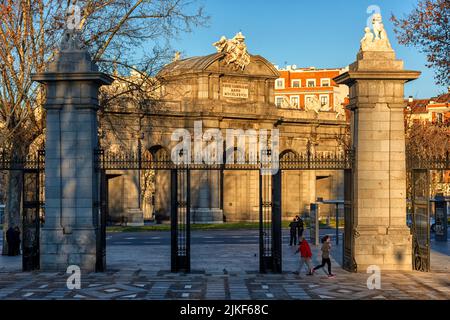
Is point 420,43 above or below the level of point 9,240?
above

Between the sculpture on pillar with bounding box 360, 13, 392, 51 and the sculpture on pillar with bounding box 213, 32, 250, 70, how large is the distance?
2740 centimetres

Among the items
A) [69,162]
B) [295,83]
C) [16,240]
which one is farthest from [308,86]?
[69,162]

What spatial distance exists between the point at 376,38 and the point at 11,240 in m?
16.7

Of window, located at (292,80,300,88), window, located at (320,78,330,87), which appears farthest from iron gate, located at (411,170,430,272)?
window, located at (292,80,300,88)

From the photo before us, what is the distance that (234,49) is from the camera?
5066 centimetres

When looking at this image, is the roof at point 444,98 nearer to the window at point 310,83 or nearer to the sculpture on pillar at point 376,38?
the sculpture on pillar at point 376,38

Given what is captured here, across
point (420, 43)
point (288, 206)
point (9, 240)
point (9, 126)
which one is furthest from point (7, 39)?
point (288, 206)

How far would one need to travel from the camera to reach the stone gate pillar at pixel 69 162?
22922 millimetres

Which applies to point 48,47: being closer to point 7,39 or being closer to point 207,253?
point 7,39

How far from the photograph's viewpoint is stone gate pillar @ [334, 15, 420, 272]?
2298cm

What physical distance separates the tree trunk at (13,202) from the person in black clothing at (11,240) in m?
0.37

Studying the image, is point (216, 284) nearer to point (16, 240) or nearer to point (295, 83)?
point (16, 240)

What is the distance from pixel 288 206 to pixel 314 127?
7074 millimetres
